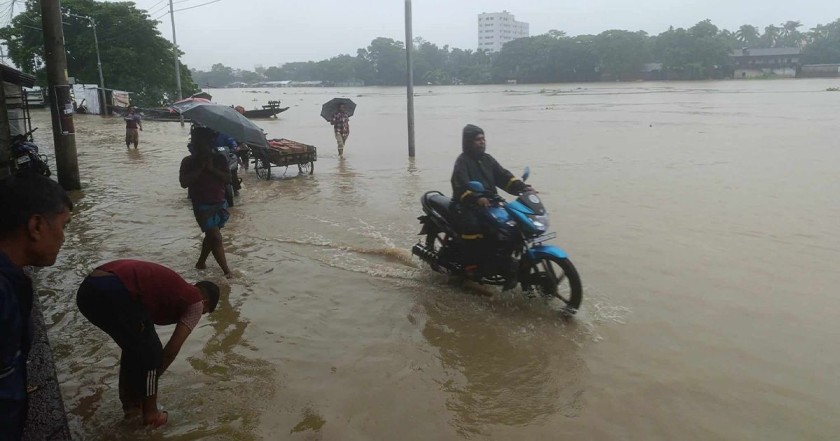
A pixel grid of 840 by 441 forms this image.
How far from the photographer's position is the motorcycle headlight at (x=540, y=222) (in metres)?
5.09

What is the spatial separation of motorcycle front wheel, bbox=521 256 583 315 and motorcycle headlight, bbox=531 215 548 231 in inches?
10.4

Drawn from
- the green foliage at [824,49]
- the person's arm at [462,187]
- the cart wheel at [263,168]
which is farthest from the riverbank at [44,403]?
the green foliage at [824,49]

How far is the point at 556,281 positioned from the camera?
17.1ft

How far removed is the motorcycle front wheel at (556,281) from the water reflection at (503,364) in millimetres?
193

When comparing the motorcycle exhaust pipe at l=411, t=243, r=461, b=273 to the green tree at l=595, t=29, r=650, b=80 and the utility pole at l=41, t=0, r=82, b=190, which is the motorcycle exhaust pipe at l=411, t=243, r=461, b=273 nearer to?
the utility pole at l=41, t=0, r=82, b=190

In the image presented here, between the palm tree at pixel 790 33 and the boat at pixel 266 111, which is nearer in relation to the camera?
the boat at pixel 266 111

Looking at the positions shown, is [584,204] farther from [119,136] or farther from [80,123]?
[80,123]

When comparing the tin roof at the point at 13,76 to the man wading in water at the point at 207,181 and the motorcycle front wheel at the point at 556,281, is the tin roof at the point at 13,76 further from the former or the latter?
the motorcycle front wheel at the point at 556,281

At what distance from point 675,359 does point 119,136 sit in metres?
25.6

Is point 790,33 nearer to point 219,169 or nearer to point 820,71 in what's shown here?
point 820,71

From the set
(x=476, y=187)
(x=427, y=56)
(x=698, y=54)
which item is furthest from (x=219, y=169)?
(x=427, y=56)

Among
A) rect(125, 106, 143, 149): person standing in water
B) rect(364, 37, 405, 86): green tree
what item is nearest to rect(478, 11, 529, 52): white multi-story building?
rect(364, 37, 405, 86): green tree

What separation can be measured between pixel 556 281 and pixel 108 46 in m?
47.2

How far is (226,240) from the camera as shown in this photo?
793 cm
